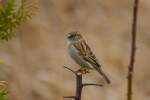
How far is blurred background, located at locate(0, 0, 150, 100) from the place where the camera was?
11.0 m

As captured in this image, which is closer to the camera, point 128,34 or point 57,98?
point 57,98

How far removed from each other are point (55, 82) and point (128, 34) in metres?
1.54

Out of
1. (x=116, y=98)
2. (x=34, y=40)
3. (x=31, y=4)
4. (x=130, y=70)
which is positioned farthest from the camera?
(x=34, y=40)

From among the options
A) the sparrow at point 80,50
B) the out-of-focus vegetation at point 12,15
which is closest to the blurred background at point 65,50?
the sparrow at point 80,50

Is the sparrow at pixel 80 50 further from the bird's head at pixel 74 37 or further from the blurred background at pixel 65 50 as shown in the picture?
the blurred background at pixel 65 50

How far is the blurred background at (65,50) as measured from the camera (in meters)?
11.0

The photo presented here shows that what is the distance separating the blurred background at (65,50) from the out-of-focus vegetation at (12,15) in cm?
804

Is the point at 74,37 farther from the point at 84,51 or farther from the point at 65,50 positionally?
the point at 65,50

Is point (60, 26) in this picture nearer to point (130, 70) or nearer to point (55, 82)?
point (55, 82)

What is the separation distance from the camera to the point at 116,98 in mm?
10875

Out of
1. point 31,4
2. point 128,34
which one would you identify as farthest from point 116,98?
point 31,4

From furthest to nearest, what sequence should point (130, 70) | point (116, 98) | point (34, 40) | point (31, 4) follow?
1. point (34, 40)
2. point (116, 98)
3. point (31, 4)
4. point (130, 70)

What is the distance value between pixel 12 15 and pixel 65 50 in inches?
365

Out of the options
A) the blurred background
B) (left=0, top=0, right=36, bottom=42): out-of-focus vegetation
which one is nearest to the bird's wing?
(left=0, top=0, right=36, bottom=42): out-of-focus vegetation
